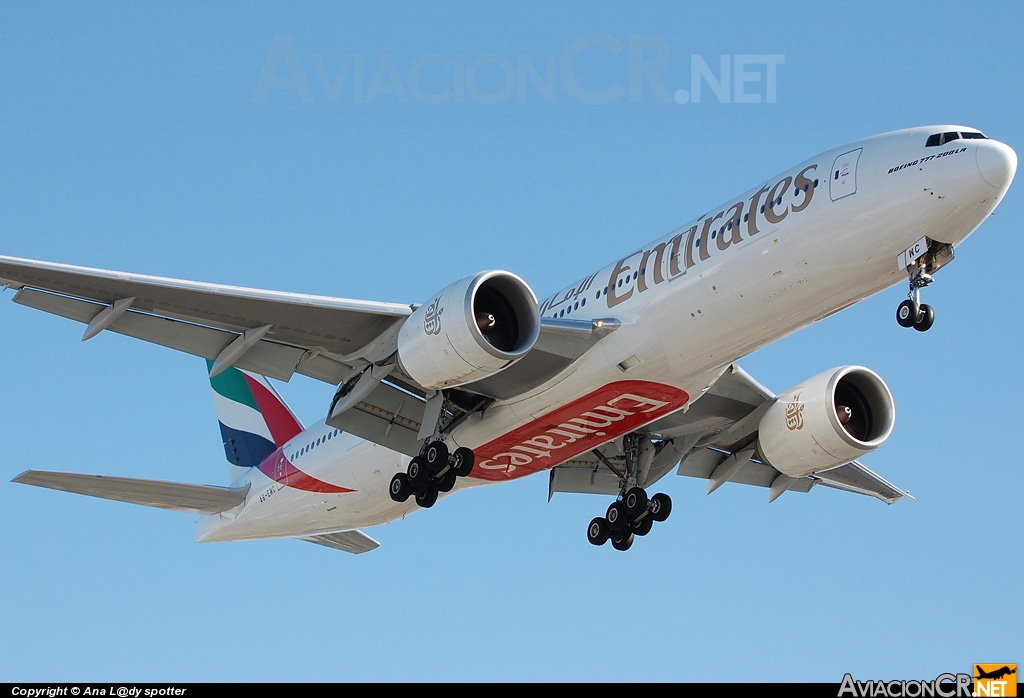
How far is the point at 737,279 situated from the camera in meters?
17.4

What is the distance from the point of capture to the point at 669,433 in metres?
22.9

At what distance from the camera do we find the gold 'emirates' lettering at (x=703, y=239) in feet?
57.0

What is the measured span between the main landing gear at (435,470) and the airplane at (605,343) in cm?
4

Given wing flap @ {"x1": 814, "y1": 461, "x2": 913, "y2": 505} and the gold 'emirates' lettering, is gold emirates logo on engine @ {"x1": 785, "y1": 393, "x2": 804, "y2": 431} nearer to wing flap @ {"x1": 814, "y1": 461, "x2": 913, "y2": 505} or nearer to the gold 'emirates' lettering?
wing flap @ {"x1": 814, "y1": 461, "x2": 913, "y2": 505}

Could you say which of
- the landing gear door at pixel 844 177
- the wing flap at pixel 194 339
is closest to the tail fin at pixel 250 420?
the wing flap at pixel 194 339

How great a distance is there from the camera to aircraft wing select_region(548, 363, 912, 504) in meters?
22.3

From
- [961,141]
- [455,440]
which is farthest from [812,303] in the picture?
[455,440]

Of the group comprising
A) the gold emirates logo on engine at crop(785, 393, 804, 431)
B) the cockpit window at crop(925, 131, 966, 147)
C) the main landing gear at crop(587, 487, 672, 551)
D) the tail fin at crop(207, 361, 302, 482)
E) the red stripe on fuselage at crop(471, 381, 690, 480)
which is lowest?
the main landing gear at crop(587, 487, 672, 551)

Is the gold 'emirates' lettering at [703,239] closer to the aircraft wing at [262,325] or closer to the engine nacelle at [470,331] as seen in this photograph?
the aircraft wing at [262,325]

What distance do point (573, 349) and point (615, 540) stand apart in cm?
569

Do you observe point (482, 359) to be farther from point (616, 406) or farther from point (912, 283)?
point (912, 283)

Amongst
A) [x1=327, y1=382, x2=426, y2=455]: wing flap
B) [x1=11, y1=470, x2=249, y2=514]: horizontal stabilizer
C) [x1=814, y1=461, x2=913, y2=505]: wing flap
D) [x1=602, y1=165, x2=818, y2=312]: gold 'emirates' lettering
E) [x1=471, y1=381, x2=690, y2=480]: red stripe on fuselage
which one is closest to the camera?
[x1=602, y1=165, x2=818, y2=312]: gold 'emirates' lettering

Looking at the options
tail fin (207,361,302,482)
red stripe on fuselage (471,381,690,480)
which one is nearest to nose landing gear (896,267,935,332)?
red stripe on fuselage (471,381,690,480)

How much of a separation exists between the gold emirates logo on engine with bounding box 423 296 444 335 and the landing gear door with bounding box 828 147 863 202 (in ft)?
19.3
